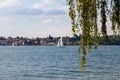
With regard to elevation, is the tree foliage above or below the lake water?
above

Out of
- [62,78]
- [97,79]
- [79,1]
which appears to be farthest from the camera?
[62,78]

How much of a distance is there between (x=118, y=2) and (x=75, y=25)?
1703 mm

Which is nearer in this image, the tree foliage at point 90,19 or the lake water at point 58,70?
the tree foliage at point 90,19

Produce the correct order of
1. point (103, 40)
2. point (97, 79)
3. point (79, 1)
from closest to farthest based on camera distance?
1. point (79, 1)
2. point (103, 40)
3. point (97, 79)

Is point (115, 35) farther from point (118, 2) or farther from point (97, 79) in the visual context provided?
point (97, 79)

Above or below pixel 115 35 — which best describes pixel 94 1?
above

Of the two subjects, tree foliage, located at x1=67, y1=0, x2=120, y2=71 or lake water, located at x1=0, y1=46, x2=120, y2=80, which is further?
lake water, located at x1=0, y1=46, x2=120, y2=80

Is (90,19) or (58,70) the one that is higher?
(90,19)

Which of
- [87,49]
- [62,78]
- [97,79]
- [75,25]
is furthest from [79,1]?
[62,78]

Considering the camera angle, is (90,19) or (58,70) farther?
(58,70)

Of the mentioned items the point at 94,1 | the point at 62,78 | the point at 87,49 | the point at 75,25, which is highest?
the point at 94,1

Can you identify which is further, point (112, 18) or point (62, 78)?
point (62, 78)

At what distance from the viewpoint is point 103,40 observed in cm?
1115

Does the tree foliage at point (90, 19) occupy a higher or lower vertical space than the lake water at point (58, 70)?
higher
